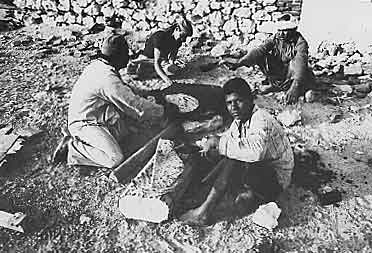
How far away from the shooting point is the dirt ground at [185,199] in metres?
3.45

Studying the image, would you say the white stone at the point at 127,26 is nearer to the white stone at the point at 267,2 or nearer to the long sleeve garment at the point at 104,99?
the white stone at the point at 267,2

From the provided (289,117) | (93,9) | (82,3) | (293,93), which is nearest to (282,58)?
(293,93)

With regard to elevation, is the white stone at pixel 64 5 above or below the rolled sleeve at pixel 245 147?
above

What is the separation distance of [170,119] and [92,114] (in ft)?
2.66

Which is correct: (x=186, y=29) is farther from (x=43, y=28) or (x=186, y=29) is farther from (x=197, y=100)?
(x=43, y=28)

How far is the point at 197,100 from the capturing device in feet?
16.2

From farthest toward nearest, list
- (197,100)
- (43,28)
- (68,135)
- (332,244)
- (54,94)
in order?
1. (43,28)
2. (54,94)
3. (197,100)
4. (68,135)
5. (332,244)

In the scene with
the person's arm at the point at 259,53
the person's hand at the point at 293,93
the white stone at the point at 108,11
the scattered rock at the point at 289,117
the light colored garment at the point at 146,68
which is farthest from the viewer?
the white stone at the point at 108,11

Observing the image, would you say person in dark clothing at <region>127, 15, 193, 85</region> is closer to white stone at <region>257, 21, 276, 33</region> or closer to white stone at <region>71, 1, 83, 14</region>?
white stone at <region>257, 21, 276, 33</region>

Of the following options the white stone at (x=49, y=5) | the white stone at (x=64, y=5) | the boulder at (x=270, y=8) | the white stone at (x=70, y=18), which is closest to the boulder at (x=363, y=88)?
the boulder at (x=270, y=8)

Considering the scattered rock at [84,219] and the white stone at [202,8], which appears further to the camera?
the white stone at [202,8]

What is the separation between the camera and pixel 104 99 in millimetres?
4074

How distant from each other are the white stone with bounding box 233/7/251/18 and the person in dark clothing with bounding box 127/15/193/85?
943 millimetres

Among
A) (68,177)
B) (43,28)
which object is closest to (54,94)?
(68,177)
